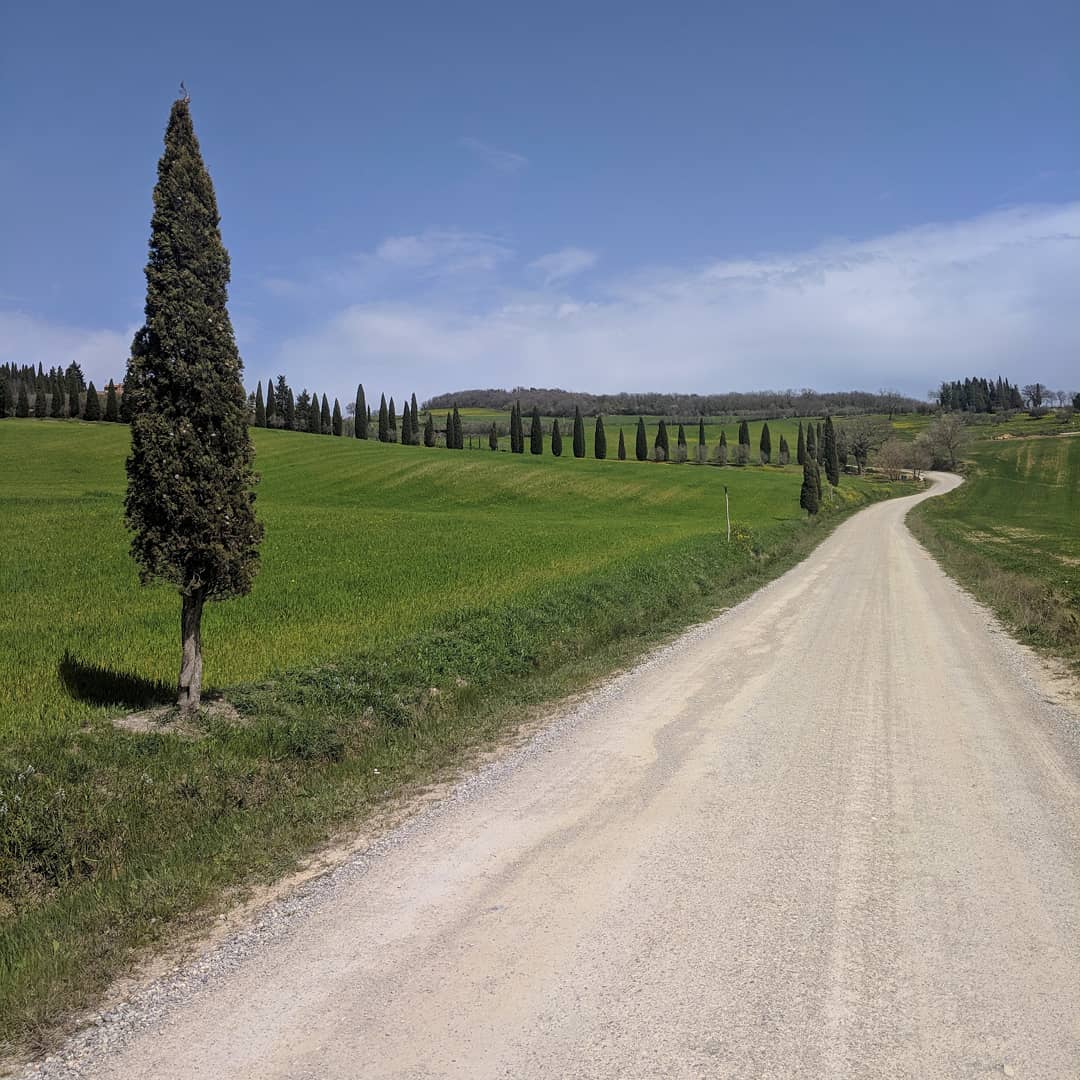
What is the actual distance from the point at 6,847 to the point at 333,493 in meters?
57.5

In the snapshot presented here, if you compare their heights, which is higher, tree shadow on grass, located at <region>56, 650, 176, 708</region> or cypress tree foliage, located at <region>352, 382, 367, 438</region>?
cypress tree foliage, located at <region>352, 382, 367, 438</region>

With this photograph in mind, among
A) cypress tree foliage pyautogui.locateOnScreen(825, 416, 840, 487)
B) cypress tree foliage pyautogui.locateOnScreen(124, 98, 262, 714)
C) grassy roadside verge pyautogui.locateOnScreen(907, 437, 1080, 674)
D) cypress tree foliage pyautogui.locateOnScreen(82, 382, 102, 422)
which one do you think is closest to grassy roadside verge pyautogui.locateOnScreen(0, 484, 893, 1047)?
cypress tree foliage pyautogui.locateOnScreen(124, 98, 262, 714)

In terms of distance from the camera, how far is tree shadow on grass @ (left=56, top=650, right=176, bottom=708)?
11.2 meters

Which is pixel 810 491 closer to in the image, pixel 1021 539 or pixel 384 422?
pixel 1021 539

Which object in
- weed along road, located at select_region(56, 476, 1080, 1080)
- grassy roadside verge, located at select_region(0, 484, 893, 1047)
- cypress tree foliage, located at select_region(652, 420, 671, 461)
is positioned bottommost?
grassy roadside verge, located at select_region(0, 484, 893, 1047)

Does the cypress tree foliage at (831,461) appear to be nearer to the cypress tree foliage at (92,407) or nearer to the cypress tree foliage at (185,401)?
the cypress tree foliage at (185,401)

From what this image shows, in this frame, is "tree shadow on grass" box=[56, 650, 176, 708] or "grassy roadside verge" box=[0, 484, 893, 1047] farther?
"tree shadow on grass" box=[56, 650, 176, 708]

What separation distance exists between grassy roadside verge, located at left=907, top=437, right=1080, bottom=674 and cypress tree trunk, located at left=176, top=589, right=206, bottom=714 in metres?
14.6

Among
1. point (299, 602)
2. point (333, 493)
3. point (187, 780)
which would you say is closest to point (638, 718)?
point (187, 780)

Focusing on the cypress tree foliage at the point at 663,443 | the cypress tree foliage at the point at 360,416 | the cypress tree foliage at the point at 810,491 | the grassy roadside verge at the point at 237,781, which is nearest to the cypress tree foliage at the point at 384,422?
the cypress tree foliage at the point at 360,416

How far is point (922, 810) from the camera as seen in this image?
294 inches

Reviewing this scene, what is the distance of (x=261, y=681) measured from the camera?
12.4m

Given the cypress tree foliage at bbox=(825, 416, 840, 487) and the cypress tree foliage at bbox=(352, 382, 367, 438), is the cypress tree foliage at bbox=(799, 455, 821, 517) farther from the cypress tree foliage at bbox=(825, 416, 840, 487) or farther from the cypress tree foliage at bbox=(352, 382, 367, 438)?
the cypress tree foliage at bbox=(352, 382, 367, 438)

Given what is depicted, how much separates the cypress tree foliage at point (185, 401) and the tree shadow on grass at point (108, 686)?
4.49 ft
